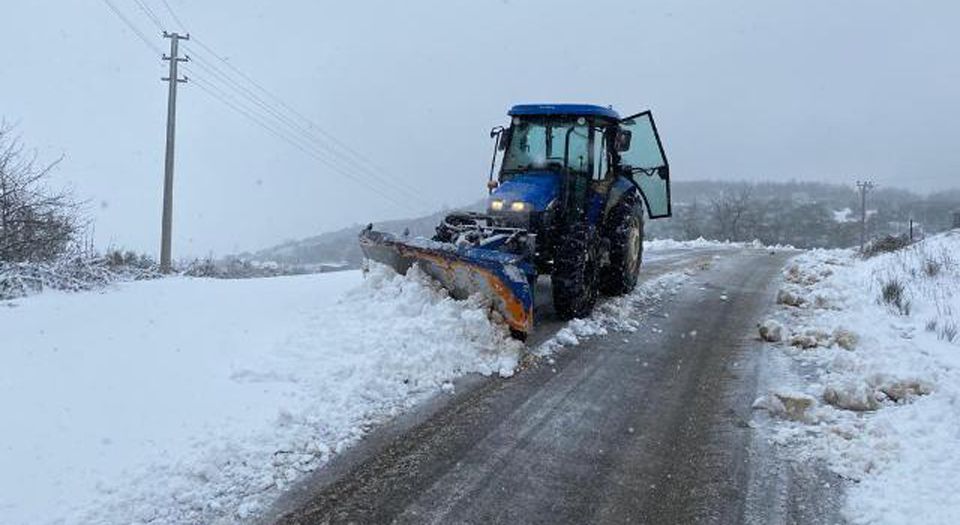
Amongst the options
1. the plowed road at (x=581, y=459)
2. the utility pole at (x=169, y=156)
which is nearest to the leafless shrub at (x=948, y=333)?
the plowed road at (x=581, y=459)

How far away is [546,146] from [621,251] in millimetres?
1613

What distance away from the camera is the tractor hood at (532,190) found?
7.78 metres

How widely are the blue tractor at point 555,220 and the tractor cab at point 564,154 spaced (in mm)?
12

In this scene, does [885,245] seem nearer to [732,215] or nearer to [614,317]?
[614,317]

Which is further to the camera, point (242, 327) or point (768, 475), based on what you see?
point (242, 327)

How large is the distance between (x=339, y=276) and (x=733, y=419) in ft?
21.6

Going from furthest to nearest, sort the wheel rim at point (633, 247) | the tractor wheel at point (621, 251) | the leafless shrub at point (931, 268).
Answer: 1. the leafless shrub at point (931, 268)
2. the wheel rim at point (633, 247)
3. the tractor wheel at point (621, 251)

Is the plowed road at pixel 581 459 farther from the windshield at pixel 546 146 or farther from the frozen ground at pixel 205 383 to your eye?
the windshield at pixel 546 146

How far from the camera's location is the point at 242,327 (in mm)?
6340

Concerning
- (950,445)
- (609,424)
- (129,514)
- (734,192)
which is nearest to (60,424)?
(129,514)

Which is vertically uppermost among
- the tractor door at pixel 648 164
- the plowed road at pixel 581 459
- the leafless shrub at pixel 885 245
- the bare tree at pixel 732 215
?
the bare tree at pixel 732 215

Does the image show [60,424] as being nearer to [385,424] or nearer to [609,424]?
[385,424]

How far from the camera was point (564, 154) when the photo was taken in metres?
8.51

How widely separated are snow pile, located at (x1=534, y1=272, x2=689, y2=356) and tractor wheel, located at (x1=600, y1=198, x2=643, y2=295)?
0.18 metres
